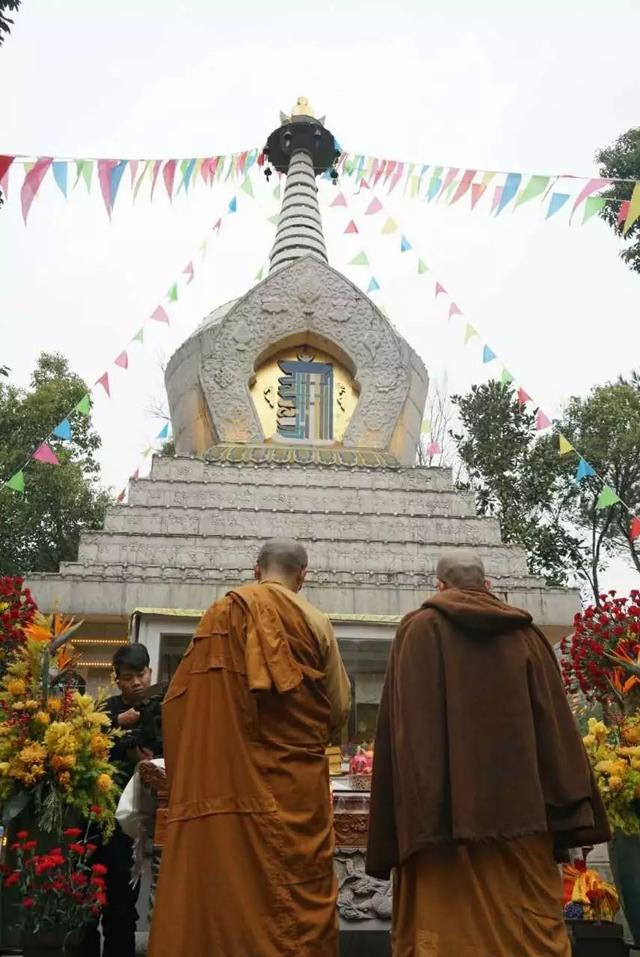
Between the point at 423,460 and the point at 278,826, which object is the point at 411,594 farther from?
the point at 423,460

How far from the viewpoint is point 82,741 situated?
11.7 ft

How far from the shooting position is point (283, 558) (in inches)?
131

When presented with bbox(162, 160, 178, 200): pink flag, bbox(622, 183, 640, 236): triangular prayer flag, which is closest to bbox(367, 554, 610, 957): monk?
bbox(622, 183, 640, 236): triangular prayer flag

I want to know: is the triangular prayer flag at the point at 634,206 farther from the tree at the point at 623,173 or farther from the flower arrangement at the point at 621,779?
the flower arrangement at the point at 621,779

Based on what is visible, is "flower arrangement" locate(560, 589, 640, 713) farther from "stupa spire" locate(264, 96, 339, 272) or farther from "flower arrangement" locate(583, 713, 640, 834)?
"stupa spire" locate(264, 96, 339, 272)

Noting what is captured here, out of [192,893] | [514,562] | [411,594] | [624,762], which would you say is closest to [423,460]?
[514,562]

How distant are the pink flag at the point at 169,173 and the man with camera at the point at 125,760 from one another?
445 inches

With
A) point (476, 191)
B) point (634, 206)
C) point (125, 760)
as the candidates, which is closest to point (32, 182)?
point (476, 191)

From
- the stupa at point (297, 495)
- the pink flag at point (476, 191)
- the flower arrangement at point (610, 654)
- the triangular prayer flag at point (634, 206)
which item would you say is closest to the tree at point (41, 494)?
the stupa at point (297, 495)

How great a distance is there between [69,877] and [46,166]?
388 inches

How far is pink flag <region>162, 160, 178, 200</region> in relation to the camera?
13.5 m

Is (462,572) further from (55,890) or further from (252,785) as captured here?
(55,890)

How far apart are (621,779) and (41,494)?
54.4 feet

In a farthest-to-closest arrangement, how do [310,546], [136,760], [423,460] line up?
[423,460], [310,546], [136,760]
